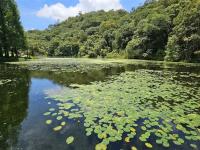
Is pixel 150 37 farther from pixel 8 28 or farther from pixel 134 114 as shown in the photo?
pixel 134 114

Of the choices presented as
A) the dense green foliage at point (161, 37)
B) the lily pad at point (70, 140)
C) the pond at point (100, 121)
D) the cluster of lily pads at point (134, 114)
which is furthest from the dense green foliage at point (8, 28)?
the lily pad at point (70, 140)

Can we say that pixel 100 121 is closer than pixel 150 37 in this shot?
Yes

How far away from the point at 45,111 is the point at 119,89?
4966 millimetres

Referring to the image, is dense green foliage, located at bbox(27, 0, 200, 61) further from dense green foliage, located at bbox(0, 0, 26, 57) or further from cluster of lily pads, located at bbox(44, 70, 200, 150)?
cluster of lily pads, located at bbox(44, 70, 200, 150)

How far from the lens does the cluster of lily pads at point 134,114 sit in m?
5.98

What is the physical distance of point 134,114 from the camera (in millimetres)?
7719

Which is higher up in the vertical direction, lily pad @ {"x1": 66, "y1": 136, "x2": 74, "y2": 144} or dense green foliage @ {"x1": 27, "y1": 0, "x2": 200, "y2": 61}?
dense green foliage @ {"x1": 27, "y1": 0, "x2": 200, "y2": 61}

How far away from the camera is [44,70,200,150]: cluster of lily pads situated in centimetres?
598

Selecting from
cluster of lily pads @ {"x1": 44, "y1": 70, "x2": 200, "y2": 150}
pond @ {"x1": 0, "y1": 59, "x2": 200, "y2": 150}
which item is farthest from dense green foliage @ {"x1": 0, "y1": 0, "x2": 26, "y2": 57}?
cluster of lily pads @ {"x1": 44, "y1": 70, "x2": 200, "y2": 150}

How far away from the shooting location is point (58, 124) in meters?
6.87

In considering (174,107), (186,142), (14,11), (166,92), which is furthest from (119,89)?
(14,11)

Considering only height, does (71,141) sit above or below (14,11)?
below

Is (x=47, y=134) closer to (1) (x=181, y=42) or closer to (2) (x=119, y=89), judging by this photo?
(2) (x=119, y=89)

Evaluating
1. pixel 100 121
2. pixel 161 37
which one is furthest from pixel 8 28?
pixel 100 121
